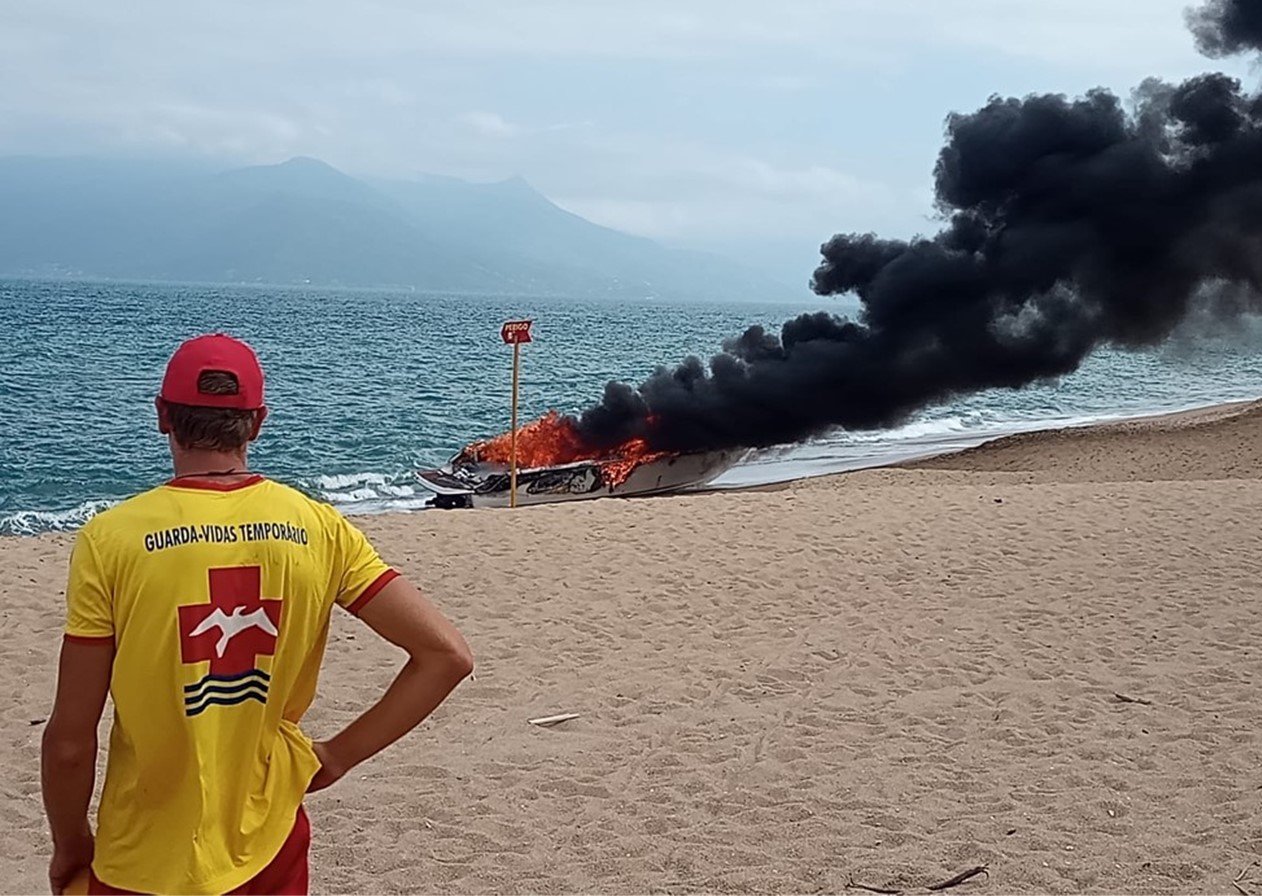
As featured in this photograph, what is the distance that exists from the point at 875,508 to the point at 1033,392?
30.7m

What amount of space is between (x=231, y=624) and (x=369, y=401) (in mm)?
33018

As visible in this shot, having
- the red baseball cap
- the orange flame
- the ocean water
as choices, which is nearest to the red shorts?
the red baseball cap

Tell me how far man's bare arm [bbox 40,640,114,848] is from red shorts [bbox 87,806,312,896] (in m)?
0.37

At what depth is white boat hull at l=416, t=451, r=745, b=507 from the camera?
737 inches

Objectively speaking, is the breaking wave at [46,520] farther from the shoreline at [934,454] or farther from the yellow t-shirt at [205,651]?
the yellow t-shirt at [205,651]

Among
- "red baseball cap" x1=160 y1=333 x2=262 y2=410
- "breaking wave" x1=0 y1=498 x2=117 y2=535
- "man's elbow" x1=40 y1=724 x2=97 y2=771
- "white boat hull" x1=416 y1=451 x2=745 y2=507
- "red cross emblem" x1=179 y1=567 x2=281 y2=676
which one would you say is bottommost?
"breaking wave" x1=0 y1=498 x2=117 y2=535

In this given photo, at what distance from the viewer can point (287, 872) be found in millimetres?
2398

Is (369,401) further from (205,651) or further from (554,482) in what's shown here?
(205,651)

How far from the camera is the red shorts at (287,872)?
92.3 inches

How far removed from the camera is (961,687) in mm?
7484

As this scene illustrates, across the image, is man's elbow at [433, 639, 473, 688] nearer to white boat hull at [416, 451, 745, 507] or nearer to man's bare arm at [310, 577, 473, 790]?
man's bare arm at [310, 577, 473, 790]

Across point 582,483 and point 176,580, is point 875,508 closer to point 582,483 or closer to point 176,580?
point 582,483

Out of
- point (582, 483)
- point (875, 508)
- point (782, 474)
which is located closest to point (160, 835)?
point (875, 508)

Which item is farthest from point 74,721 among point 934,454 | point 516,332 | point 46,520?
point 934,454
